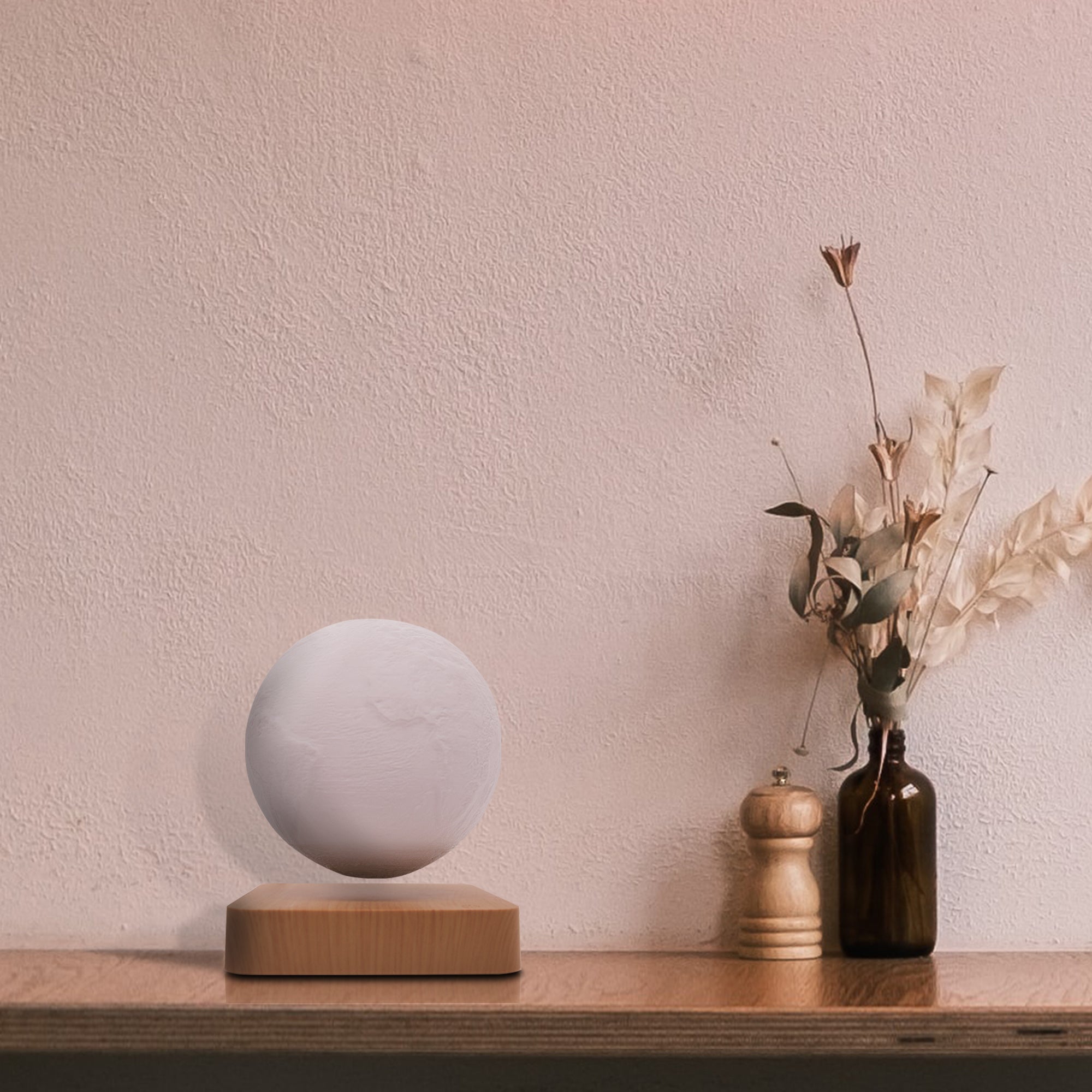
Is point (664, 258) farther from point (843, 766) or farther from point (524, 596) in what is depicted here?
point (843, 766)

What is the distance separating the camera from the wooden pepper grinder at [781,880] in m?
1.11

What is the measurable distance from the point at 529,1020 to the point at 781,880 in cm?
32

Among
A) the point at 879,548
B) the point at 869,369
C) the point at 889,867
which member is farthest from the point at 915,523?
the point at 889,867

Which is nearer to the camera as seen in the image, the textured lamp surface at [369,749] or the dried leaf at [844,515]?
the textured lamp surface at [369,749]

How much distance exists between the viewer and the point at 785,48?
1.28m

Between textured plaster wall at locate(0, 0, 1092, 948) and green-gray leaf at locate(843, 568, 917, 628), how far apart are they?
0.10 metres

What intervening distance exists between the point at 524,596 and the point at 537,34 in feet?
1.81

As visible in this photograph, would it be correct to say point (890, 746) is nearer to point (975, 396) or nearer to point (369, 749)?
point (975, 396)

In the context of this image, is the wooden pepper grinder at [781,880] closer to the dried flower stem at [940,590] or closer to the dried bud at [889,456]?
the dried flower stem at [940,590]

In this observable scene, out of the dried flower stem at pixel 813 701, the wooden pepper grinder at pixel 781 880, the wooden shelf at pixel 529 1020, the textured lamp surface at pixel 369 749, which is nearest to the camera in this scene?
the wooden shelf at pixel 529 1020

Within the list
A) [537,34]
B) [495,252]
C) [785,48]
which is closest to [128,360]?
[495,252]

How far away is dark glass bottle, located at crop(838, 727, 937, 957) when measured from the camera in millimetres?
1117

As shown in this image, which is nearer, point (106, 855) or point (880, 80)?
point (106, 855)

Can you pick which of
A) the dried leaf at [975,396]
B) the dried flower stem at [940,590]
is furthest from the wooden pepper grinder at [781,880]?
the dried leaf at [975,396]
